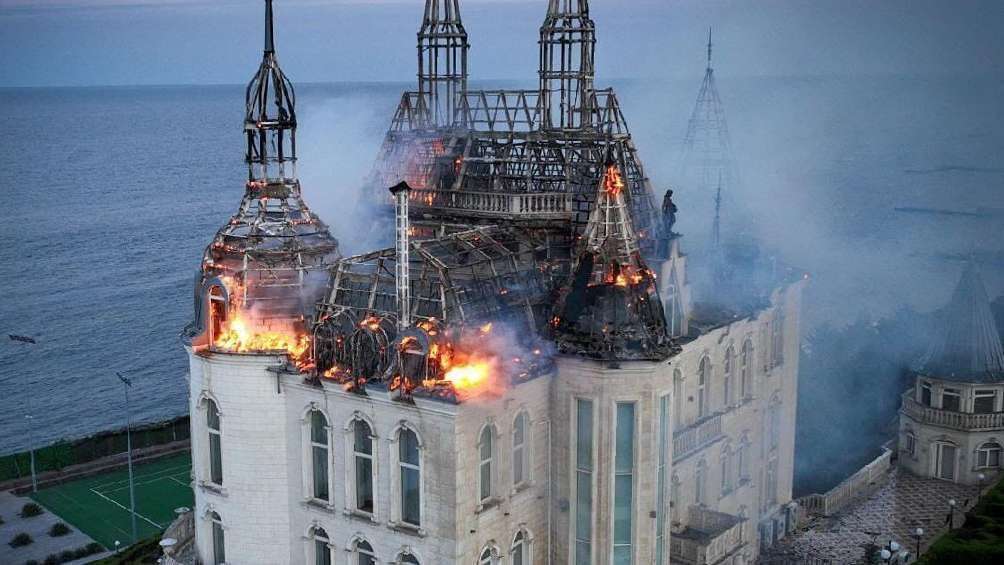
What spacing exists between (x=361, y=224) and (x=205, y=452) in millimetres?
15438

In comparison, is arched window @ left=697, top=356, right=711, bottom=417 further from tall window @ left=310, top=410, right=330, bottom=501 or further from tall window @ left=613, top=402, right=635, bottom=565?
tall window @ left=310, top=410, right=330, bottom=501

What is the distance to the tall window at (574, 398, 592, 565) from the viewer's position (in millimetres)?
35844

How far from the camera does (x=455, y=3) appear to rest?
52.0m

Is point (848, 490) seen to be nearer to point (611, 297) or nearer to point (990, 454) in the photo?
point (990, 454)

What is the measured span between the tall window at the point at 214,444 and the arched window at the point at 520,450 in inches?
423

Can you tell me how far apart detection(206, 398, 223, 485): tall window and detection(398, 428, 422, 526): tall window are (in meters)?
7.89

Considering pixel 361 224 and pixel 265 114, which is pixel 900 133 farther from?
pixel 265 114

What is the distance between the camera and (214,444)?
3903 cm

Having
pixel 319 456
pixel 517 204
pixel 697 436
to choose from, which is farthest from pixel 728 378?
pixel 319 456

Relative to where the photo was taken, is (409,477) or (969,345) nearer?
(409,477)

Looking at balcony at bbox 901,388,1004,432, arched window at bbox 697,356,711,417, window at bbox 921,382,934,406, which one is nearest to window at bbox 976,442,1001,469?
balcony at bbox 901,388,1004,432

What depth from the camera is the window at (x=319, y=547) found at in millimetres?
37375

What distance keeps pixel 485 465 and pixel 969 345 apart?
3479 cm

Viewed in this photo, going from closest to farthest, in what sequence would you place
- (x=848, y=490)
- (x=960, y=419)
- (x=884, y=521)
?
(x=884, y=521)
(x=848, y=490)
(x=960, y=419)
